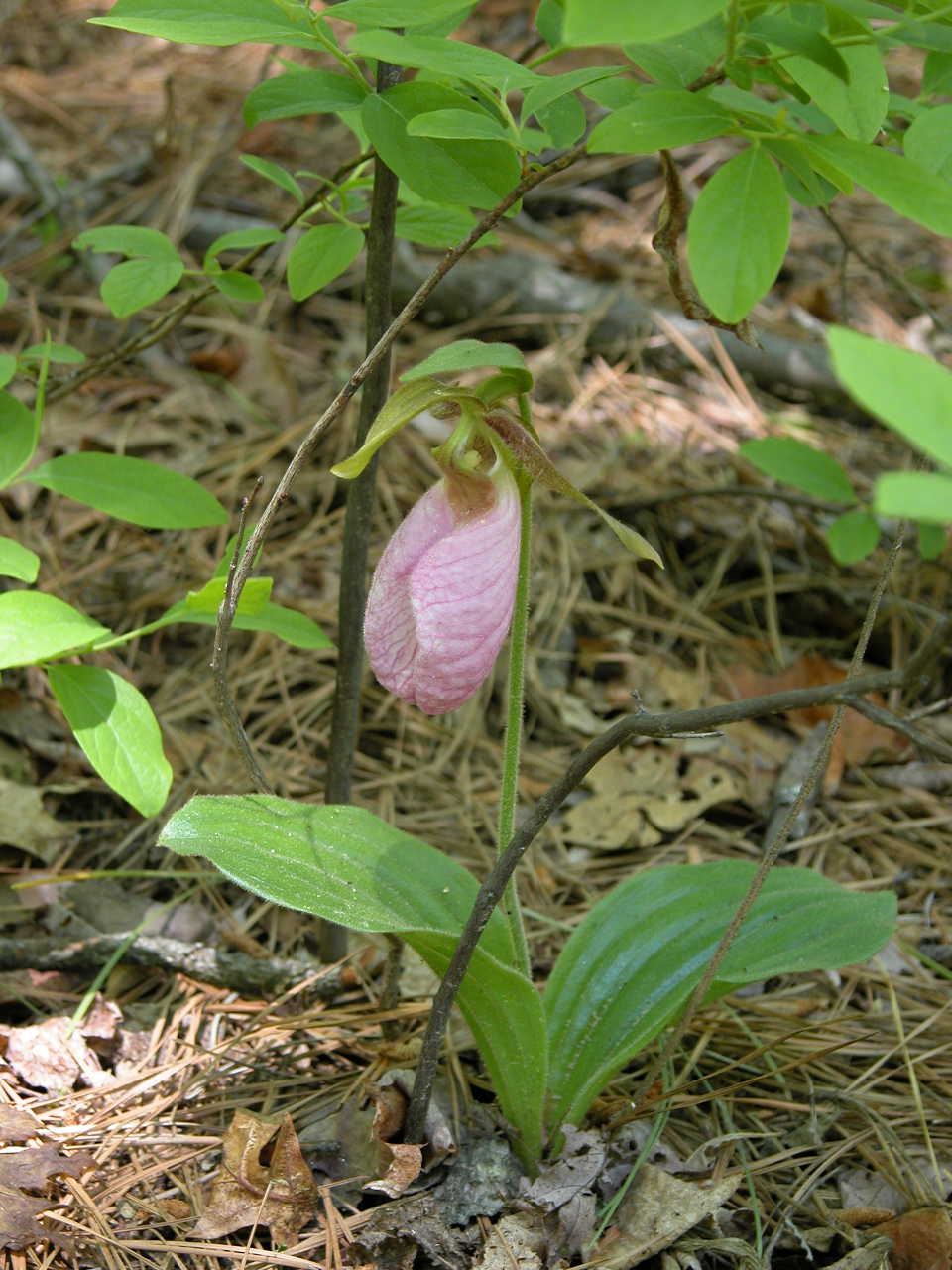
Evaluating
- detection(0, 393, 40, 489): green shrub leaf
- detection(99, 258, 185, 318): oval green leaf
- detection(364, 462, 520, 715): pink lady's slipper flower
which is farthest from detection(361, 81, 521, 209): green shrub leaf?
detection(0, 393, 40, 489): green shrub leaf

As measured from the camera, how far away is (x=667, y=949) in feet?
6.04

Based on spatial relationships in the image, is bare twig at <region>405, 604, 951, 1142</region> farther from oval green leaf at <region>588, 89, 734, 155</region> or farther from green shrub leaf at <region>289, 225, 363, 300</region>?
green shrub leaf at <region>289, 225, 363, 300</region>

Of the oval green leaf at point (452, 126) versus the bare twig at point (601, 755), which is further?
the oval green leaf at point (452, 126)

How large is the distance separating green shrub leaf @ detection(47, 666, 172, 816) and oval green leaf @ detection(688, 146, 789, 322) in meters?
0.99

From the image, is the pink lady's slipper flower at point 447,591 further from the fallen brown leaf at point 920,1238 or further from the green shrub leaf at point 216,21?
the fallen brown leaf at point 920,1238

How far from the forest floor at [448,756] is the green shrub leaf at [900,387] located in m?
0.45

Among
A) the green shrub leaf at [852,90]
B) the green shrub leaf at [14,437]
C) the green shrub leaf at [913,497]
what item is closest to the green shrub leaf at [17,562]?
the green shrub leaf at [14,437]

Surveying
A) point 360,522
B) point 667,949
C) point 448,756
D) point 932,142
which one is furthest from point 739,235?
point 448,756

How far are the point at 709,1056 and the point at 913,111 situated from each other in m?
1.53

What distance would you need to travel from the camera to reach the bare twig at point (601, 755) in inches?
42.9

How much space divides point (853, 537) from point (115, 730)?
67.2 inches

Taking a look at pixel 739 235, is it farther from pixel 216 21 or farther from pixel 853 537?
pixel 853 537

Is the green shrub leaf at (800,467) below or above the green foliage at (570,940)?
above

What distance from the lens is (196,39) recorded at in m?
1.26
